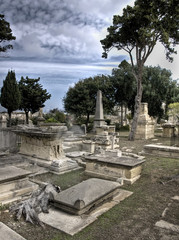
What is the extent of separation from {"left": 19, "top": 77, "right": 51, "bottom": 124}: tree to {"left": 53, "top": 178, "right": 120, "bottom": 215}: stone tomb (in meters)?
22.6

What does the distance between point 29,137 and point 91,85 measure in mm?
16521

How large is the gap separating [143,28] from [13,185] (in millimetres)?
12352

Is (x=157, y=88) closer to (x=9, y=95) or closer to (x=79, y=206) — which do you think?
(x=9, y=95)

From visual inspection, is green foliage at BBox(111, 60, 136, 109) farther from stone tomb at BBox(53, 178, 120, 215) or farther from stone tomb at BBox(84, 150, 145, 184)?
stone tomb at BBox(53, 178, 120, 215)

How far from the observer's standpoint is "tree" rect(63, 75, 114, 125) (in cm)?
2270

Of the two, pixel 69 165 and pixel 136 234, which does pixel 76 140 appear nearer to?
pixel 69 165

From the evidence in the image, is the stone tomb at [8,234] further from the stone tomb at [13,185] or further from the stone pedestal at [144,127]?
the stone pedestal at [144,127]

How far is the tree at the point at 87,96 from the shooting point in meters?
22.7

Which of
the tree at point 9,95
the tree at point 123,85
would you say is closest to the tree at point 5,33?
the tree at point 9,95

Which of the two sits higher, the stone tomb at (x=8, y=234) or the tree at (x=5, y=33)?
the tree at (x=5, y=33)

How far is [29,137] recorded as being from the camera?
7875 mm

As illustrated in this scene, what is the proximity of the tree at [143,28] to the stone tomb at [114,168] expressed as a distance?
953 centimetres

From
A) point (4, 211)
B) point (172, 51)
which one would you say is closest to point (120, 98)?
point (172, 51)

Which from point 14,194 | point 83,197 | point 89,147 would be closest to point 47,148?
point 89,147
